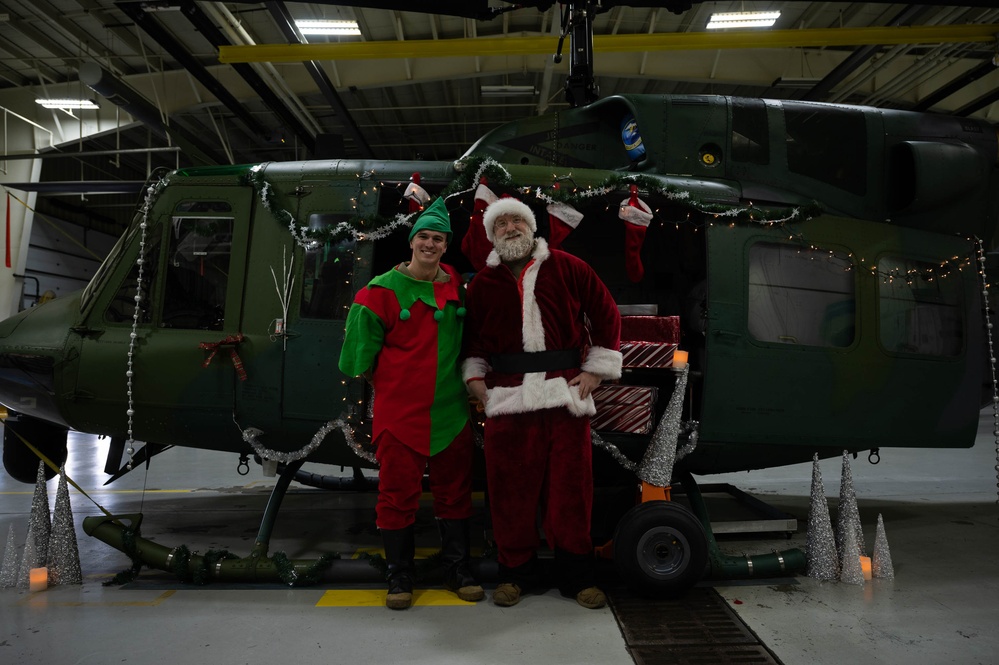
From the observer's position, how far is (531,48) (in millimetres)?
8328

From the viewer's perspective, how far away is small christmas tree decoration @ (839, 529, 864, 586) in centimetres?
374

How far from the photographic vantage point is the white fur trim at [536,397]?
3.24 metres

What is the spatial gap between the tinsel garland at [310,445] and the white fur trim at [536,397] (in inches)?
40.0

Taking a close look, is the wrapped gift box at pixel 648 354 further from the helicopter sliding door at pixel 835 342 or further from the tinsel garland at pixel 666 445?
the helicopter sliding door at pixel 835 342

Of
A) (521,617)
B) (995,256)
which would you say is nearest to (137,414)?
(521,617)

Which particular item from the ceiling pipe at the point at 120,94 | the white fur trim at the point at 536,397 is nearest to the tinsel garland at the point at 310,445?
the white fur trim at the point at 536,397

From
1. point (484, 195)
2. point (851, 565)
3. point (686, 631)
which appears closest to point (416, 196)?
point (484, 195)

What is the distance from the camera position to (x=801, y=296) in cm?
412

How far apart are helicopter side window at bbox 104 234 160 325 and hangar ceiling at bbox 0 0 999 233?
285cm

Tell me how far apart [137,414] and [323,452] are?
3.92ft

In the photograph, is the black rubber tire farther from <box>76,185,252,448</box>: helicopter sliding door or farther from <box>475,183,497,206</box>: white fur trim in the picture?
<box>76,185,252,448</box>: helicopter sliding door

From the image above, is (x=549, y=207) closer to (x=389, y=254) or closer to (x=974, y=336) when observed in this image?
(x=389, y=254)

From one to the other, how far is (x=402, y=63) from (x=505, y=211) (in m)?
8.48

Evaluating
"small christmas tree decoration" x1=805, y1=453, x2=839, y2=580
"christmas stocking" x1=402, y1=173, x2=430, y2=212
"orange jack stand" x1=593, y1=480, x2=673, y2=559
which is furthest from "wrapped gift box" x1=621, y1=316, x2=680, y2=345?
"christmas stocking" x1=402, y1=173, x2=430, y2=212
